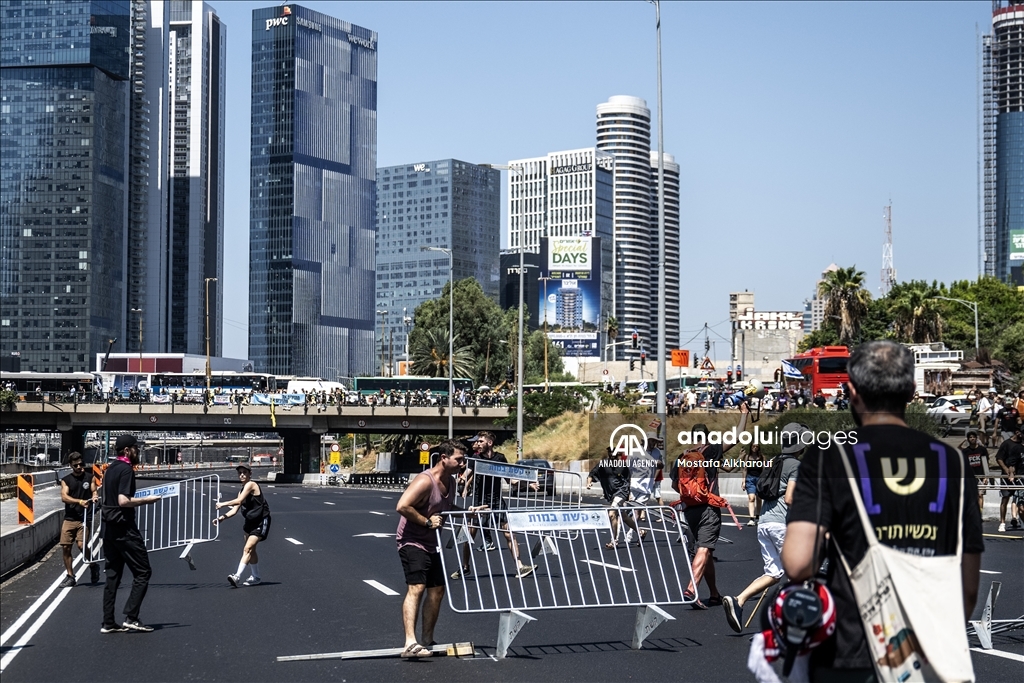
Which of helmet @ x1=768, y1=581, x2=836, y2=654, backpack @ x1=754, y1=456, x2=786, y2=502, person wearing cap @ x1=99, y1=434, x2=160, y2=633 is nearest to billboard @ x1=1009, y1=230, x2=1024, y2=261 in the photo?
backpack @ x1=754, y1=456, x2=786, y2=502

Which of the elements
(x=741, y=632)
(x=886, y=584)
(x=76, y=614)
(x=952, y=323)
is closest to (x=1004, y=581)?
(x=741, y=632)

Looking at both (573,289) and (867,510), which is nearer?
(867,510)

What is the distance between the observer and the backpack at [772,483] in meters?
11.4

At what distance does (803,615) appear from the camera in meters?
4.21

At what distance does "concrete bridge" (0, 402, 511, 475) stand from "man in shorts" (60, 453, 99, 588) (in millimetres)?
56856

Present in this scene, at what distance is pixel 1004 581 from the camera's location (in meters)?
15.0

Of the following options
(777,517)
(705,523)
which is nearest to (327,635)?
(705,523)

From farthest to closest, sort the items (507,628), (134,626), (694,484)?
(694,484) → (134,626) → (507,628)

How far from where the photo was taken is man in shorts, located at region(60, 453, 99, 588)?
55.6 ft

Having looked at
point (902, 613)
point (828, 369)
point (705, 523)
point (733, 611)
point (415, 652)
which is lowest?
point (415, 652)

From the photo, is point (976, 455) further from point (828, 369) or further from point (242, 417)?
point (242, 417)

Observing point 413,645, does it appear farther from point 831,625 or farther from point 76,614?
point 831,625

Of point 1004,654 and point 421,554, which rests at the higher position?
point 421,554

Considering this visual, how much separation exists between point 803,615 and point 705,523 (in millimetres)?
8824
